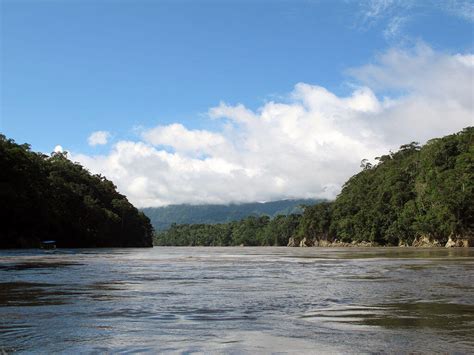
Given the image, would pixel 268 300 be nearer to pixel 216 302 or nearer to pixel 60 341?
pixel 216 302

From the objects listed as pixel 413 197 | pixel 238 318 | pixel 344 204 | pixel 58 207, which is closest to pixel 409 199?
pixel 413 197

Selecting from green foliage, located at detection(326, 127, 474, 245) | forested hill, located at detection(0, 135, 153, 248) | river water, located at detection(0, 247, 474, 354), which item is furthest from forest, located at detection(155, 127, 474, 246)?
river water, located at detection(0, 247, 474, 354)

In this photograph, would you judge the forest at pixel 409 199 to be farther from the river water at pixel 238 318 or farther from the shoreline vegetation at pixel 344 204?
the river water at pixel 238 318

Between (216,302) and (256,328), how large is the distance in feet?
13.4

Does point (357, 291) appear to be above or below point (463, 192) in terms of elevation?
below

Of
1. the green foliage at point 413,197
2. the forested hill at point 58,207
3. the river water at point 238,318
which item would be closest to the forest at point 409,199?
the green foliage at point 413,197

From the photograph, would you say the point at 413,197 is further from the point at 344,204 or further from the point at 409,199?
the point at 344,204

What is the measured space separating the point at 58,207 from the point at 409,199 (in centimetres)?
9861

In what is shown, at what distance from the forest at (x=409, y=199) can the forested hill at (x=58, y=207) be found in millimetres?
71724

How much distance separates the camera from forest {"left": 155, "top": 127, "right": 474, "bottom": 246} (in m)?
118

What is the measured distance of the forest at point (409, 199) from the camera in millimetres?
117562

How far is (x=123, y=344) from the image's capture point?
8062 mm

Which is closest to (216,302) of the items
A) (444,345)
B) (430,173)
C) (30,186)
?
(444,345)

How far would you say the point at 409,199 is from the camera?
149 m
